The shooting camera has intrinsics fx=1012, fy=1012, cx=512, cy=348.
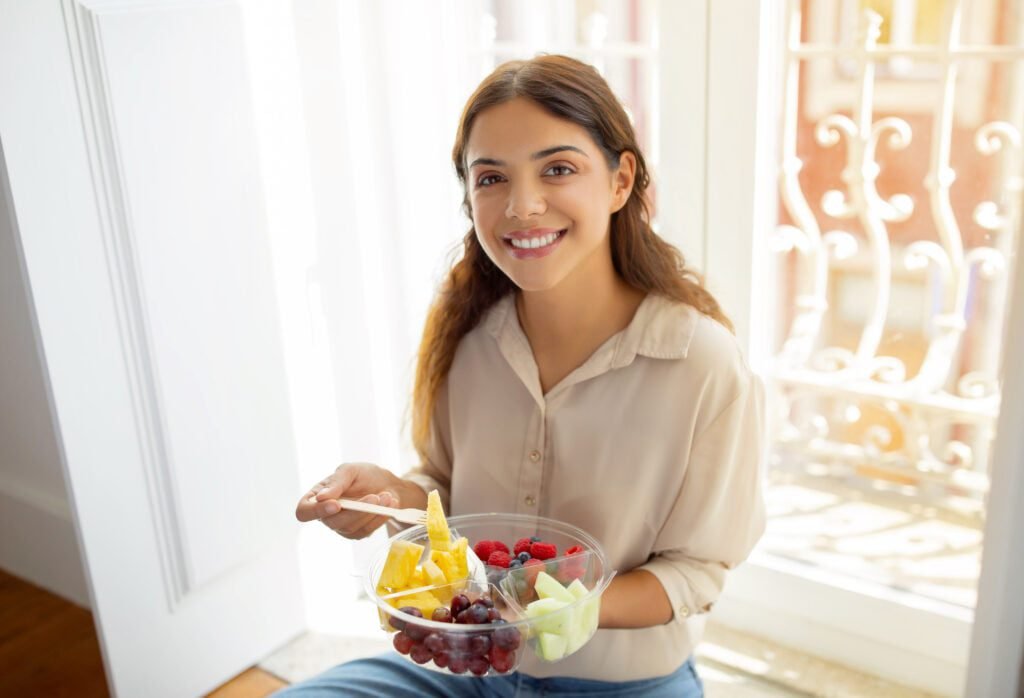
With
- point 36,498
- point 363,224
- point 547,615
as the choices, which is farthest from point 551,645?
point 36,498

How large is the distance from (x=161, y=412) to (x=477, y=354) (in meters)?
0.60

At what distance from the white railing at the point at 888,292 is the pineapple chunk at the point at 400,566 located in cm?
94

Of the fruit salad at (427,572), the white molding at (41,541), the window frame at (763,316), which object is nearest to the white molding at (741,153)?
the window frame at (763,316)

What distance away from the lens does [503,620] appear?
0.99 meters

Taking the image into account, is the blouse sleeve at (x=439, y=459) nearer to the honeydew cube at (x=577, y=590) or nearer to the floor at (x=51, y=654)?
the honeydew cube at (x=577, y=590)

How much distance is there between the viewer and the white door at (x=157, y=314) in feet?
4.67

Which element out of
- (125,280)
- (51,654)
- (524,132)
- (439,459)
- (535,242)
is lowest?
(51,654)

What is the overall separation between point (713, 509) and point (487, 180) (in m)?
0.47

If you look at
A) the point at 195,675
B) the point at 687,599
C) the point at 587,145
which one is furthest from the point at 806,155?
the point at 195,675

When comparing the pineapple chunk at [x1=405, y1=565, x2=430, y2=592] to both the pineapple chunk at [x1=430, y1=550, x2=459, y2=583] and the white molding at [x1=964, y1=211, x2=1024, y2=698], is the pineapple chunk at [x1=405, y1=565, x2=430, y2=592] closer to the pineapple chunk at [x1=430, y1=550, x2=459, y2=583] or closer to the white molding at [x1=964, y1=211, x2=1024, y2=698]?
the pineapple chunk at [x1=430, y1=550, x2=459, y2=583]

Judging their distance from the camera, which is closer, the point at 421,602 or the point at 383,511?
the point at 421,602

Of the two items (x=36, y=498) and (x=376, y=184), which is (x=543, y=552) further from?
(x=36, y=498)

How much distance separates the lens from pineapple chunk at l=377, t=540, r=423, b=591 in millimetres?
1039

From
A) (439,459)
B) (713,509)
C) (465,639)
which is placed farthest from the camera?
(439,459)
